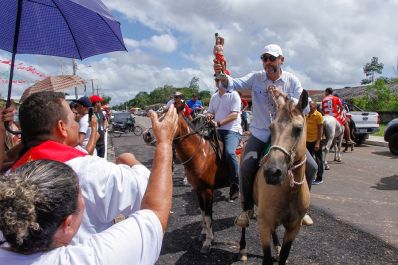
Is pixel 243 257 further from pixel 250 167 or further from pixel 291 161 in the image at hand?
pixel 291 161

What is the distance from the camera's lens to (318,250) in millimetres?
4820

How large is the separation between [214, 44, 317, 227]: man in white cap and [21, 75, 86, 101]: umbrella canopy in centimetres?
358

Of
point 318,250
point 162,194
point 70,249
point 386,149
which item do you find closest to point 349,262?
point 318,250

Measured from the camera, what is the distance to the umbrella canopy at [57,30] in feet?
9.69

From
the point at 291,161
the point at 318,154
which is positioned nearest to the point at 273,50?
the point at 291,161

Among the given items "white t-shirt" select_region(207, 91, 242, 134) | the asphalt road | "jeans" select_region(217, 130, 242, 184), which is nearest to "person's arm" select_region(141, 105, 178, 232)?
the asphalt road

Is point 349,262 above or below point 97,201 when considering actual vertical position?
below

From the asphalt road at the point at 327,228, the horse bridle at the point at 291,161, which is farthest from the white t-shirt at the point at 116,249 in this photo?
the asphalt road at the point at 327,228

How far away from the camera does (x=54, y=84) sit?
21.0 feet

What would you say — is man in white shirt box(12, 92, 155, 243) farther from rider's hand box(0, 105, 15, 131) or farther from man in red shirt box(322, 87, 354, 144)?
man in red shirt box(322, 87, 354, 144)

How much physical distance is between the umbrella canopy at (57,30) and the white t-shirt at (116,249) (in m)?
1.99

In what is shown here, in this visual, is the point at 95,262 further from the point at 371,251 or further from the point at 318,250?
the point at 371,251

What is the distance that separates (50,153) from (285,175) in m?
2.07

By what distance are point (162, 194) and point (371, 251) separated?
431 centimetres
